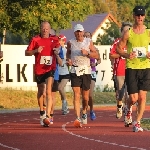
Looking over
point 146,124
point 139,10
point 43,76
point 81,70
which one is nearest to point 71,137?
point 139,10

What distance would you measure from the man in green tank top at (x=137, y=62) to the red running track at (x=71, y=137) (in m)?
0.70

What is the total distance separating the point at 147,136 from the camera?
16.6 metres

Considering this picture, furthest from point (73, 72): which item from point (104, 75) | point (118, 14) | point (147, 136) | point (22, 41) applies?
point (118, 14)

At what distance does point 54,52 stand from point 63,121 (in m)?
2.82

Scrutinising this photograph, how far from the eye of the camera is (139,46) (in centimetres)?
1788

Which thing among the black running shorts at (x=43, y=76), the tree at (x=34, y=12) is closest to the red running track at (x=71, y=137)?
the black running shorts at (x=43, y=76)

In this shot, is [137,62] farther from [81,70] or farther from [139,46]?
[81,70]

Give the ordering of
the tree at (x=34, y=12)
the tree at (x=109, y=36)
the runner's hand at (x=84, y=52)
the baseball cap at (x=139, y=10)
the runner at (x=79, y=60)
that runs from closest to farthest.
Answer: the baseball cap at (x=139, y=10) → the runner's hand at (x=84, y=52) → the runner at (x=79, y=60) → the tree at (x=34, y=12) → the tree at (x=109, y=36)

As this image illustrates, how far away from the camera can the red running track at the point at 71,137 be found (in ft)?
47.8

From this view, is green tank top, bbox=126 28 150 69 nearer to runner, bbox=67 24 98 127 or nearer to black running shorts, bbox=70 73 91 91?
runner, bbox=67 24 98 127

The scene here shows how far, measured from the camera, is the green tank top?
1786cm

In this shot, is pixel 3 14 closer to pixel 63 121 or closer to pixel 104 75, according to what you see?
pixel 104 75

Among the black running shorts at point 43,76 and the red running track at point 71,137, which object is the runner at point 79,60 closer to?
the black running shorts at point 43,76

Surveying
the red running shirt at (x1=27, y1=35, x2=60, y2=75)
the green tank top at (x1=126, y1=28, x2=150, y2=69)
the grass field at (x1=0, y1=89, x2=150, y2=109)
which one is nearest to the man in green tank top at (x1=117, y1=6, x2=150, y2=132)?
the green tank top at (x1=126, y1=28, x2=150, y2=69)
